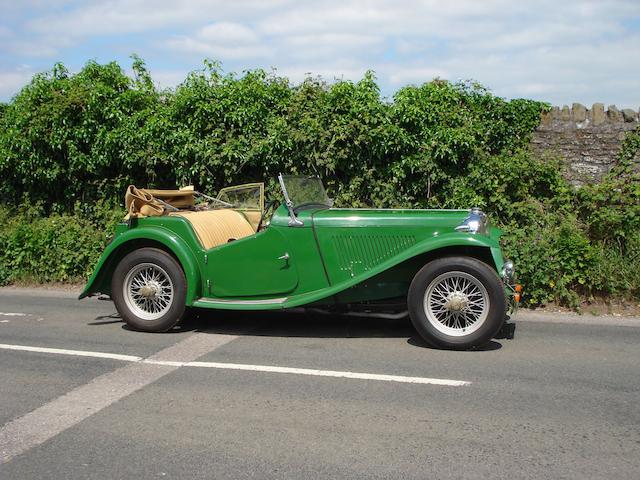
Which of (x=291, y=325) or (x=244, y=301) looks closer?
(x=244, y=301)

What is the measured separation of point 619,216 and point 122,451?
23.7 feet

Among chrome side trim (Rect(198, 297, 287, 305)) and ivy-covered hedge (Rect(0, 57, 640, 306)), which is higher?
ivy-covered hedge (Rect(0, 57, 640, 306))

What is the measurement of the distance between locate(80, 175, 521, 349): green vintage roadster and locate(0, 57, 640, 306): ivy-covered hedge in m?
2.36

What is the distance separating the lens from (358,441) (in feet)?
12.8

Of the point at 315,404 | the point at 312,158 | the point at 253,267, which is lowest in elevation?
the point at 315,404

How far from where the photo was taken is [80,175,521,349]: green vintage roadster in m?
5.81

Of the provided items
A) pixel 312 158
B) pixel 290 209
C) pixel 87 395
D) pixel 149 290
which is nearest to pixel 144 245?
pixel 149 290

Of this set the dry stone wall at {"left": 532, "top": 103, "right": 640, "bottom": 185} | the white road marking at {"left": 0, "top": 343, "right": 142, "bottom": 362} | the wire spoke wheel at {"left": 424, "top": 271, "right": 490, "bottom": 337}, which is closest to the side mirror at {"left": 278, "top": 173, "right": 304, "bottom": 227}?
the wire spoke wheel at {"left": 424, "top": 271, "right": 490, "bottom": 337}

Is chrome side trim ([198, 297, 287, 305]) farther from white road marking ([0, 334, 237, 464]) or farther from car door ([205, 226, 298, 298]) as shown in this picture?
white road marking ([0, 334, 237, 464])

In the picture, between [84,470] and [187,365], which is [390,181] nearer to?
[187,365]

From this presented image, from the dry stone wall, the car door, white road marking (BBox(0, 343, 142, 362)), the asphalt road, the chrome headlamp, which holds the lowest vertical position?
the asphalt road

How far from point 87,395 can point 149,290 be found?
2009mm

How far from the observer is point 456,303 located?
577 cm

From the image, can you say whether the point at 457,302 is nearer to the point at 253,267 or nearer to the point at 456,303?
the point at 456,303
